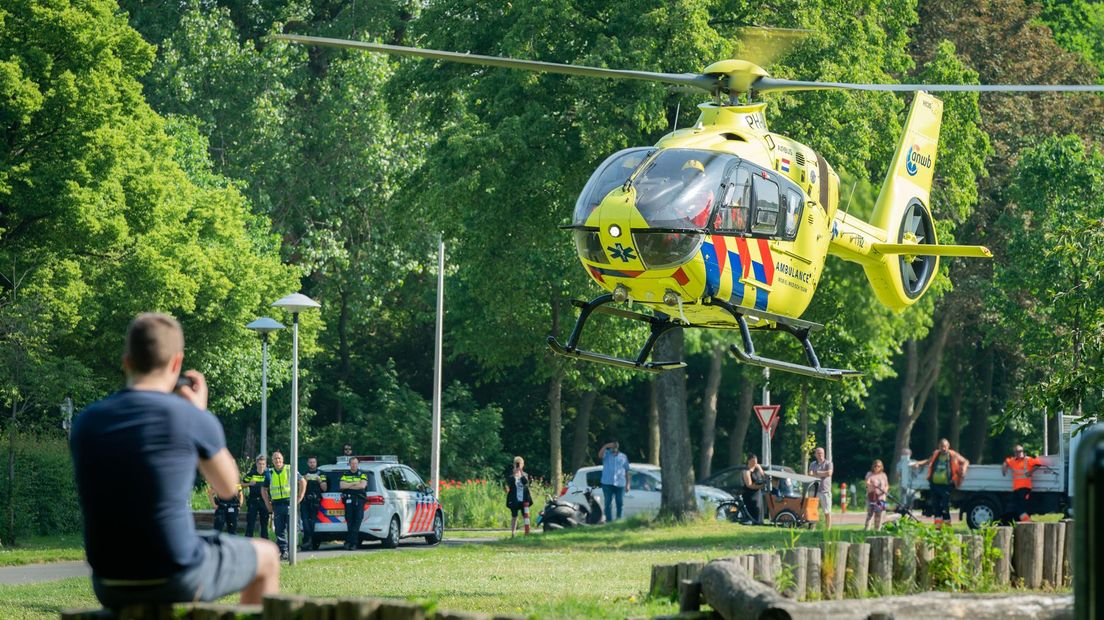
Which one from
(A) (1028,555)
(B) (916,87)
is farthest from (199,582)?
(B) (916,87)

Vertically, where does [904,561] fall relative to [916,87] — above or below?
below

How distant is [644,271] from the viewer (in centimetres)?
1870

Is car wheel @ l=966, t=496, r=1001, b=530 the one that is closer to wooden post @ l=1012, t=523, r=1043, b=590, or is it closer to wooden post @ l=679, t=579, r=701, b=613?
wooden post @ l=1012, t=523, r=1043, b=590

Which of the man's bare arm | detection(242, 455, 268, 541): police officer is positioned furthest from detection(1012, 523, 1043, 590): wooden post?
detection(242, 455, 268, 541): police officer

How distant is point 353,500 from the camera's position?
99.8 feet

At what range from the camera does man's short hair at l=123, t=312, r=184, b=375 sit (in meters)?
6.53

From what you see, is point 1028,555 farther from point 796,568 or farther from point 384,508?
point 384,508

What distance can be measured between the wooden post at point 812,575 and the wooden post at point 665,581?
1042mm

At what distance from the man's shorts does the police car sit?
78.2ft

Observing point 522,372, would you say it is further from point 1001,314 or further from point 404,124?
point 1001,314

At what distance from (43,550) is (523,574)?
1237 cm

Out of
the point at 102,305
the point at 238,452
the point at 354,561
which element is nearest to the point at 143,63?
the point at 102,305

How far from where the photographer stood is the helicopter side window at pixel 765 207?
19.2 m

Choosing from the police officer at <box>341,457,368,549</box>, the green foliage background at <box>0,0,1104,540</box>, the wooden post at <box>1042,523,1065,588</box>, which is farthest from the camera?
the green foliage background at <box>0,0,1104,540</box>
